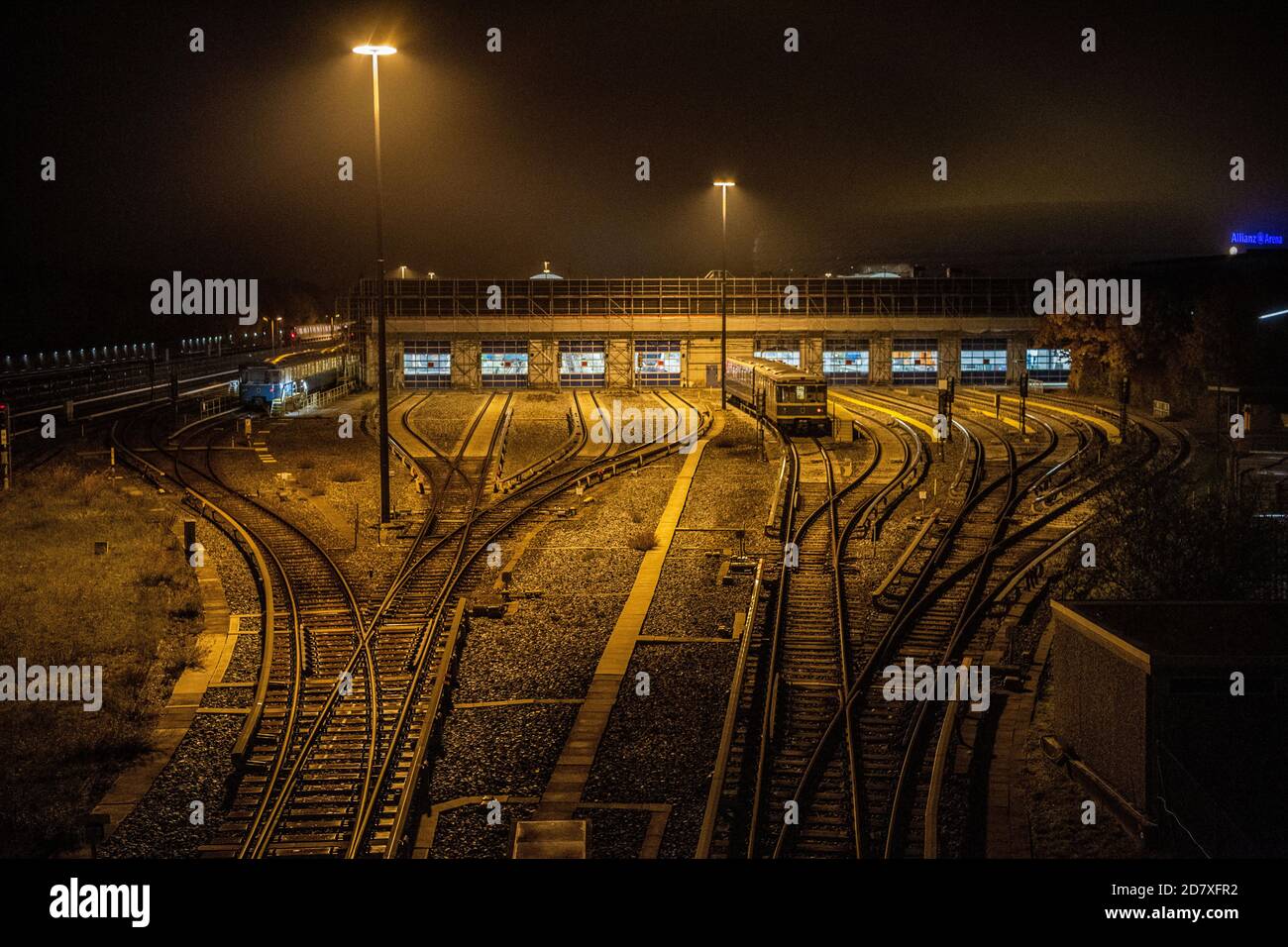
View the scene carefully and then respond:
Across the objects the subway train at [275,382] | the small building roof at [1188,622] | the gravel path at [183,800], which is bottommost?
the gravel path at [183,800]

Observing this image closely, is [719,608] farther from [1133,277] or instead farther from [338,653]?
[1133,277]

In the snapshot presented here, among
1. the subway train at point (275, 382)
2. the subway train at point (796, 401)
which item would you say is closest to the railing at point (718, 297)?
the subway train at point (275, 382)

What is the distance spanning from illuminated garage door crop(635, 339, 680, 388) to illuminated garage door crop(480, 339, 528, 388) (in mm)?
4887

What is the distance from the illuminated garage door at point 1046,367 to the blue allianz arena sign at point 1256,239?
522 inches

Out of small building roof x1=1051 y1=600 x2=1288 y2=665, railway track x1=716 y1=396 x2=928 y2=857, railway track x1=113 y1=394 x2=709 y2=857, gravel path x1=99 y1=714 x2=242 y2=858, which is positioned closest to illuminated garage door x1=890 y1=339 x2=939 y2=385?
railway track x1=716 y1=396 x2=928 y2=857

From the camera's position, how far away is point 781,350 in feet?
162

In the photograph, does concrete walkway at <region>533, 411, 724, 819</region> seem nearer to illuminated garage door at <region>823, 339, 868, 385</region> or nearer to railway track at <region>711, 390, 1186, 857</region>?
railway track at <region>711, 390, 1186, 857</region>

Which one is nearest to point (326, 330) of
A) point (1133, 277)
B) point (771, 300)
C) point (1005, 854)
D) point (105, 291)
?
point (105, 291)

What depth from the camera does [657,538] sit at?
18.3 metres

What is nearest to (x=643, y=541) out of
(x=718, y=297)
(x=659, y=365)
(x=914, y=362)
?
(x=659, y=365)

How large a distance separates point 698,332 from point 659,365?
2.38m

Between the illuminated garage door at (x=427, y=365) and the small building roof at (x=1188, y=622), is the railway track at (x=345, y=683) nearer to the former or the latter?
the small building roof at (x=1188, y=622)

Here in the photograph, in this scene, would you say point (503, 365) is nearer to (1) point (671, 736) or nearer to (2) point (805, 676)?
(2) point (805, 676)

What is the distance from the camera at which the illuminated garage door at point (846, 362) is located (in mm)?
49219
